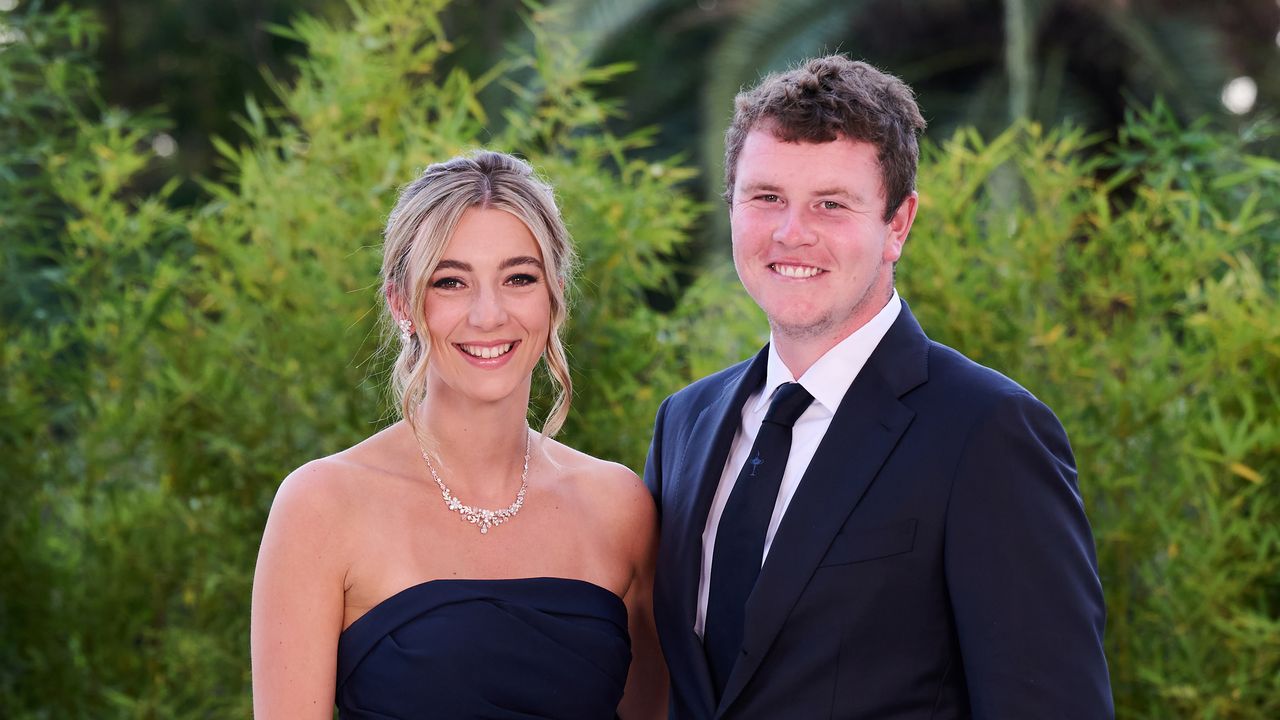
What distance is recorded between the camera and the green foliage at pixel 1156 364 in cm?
304

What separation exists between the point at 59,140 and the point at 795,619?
340cm

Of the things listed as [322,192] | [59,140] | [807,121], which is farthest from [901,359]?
[59,140]

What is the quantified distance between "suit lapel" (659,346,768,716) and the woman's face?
35cm

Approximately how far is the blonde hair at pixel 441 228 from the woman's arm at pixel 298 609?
310 mm

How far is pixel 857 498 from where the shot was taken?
6.54 feet

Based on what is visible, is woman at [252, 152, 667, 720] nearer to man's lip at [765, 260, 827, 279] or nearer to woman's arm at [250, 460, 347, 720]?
woman's arm at [250, 460, 347, 720]

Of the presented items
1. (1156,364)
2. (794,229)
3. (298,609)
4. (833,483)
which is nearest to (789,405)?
(833,483)

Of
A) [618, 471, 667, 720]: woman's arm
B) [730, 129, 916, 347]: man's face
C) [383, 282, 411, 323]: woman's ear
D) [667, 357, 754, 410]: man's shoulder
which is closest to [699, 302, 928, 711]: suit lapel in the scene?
[730, 129, 916, 347]: man's face

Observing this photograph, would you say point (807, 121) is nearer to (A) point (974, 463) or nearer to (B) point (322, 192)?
(A) point (974, 463)

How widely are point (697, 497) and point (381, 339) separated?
1.51 m

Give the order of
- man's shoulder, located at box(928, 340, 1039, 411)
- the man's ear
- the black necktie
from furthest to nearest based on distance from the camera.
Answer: the man's ear, the black necktie, man's shoulder, located at box(928, 340, 1039, 411)

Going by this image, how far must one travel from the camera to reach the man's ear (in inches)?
85.8

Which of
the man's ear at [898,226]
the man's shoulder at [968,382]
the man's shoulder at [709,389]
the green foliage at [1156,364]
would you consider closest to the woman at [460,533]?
the man's shoulder at [709,389]

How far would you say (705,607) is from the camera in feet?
7.18
